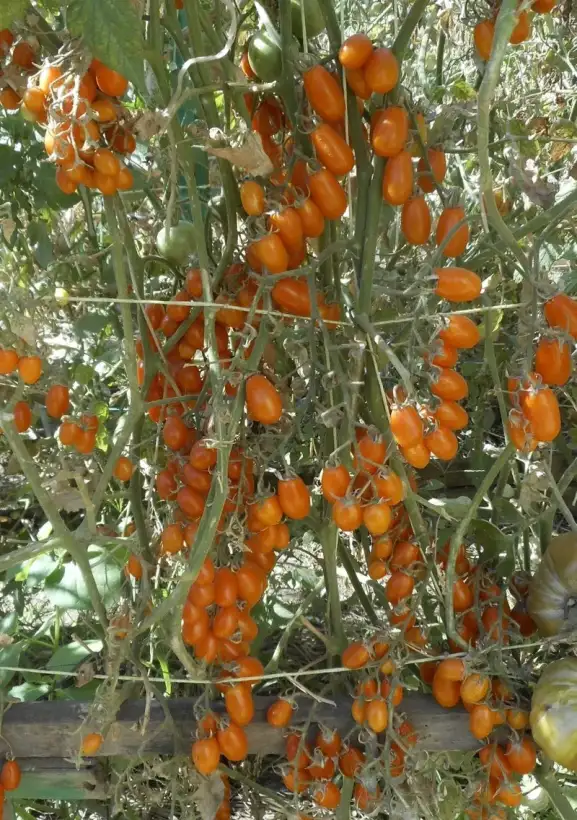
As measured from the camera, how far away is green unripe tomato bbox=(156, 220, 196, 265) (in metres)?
0.95

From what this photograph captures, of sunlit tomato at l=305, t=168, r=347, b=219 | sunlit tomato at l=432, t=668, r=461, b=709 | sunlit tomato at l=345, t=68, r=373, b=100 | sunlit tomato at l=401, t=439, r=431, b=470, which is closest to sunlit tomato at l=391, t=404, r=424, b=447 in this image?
sunlit tomato at l=401, t=439, r=431, b=470

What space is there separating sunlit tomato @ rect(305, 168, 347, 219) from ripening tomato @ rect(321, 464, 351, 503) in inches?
10.6

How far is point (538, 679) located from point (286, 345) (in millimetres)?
583

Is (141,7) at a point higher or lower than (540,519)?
higher

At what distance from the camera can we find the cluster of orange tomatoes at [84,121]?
2.11 ft

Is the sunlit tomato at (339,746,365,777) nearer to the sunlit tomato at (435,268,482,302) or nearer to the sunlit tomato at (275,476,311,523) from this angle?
the sunlit tomato at (275,476,311,523)

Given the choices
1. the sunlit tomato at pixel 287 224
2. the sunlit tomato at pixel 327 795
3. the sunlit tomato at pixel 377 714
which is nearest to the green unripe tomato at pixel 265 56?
the sunlit tomato at pixel 287 224

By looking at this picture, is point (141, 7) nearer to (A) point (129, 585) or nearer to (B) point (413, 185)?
(B) point (413, 185)

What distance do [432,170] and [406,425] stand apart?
0.95ft

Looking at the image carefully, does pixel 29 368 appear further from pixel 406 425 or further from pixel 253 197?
pixel 406 425

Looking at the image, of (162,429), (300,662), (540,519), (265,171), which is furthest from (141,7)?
(300,662)

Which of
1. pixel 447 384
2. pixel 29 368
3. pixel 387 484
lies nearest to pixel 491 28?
pixel 447 384

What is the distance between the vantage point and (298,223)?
75cm

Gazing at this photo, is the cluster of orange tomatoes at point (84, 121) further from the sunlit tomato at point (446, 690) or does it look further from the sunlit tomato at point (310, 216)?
the sunlit tomato at point (446, 690)
